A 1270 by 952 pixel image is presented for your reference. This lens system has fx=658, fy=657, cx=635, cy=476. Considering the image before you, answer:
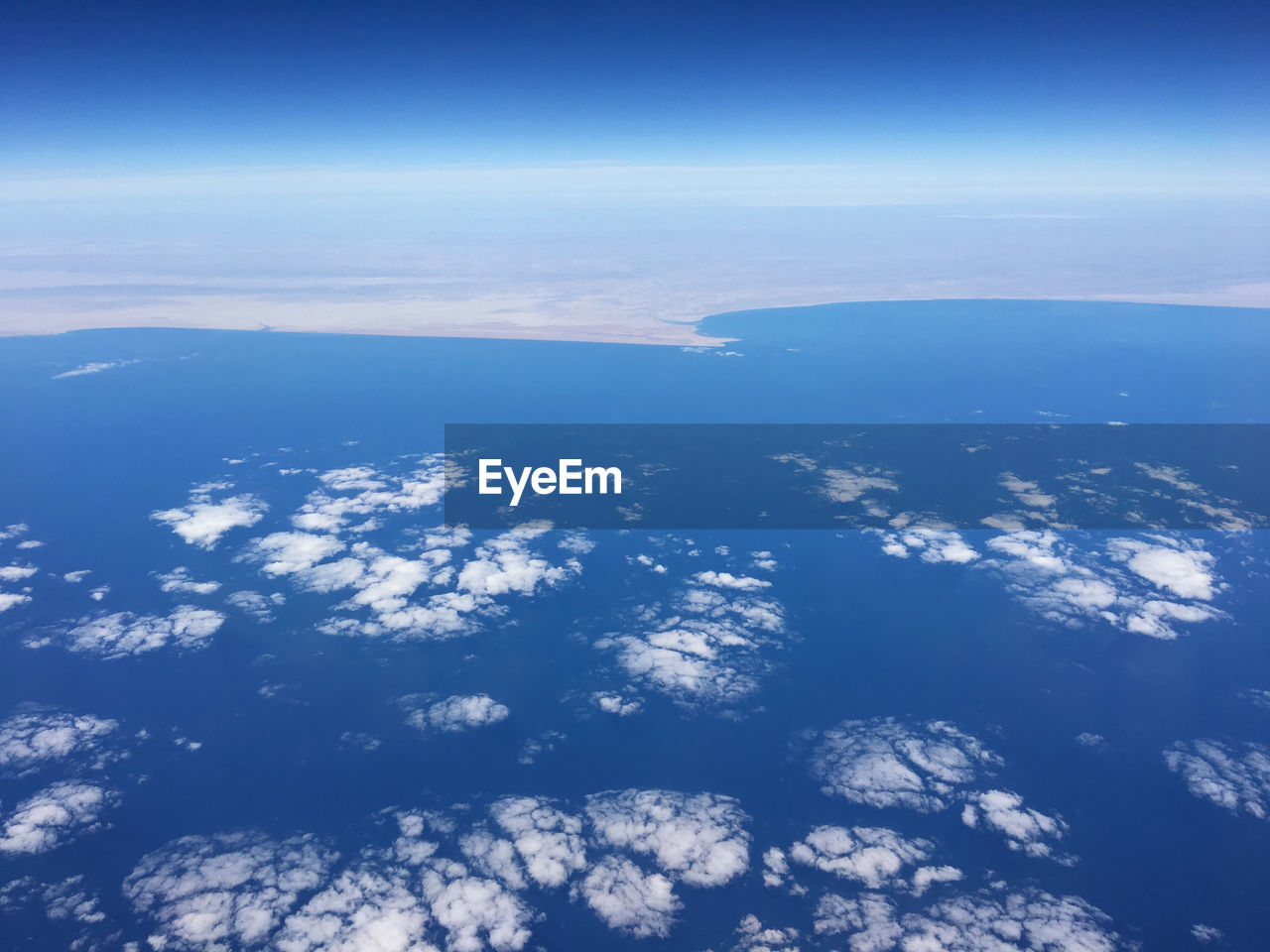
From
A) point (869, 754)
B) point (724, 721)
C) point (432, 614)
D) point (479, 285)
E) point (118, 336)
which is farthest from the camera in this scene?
point (479, 285)

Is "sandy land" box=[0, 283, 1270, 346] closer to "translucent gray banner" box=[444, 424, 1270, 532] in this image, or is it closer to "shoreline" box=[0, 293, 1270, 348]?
"shoreline" box=[0, 293, 1270, 348]

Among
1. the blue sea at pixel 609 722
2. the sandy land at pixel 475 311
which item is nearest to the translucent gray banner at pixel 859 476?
the blue sea at pixel 609 722

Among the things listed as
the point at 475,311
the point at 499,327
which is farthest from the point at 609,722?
the point at 475,311

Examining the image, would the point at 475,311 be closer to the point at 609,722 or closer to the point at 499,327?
the point at 499,327

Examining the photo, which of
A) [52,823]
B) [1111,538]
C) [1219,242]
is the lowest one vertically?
[52,823]

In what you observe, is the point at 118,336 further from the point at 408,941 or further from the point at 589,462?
the point at 408,941

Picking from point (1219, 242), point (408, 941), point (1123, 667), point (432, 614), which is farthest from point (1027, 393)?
point (1219, 242)

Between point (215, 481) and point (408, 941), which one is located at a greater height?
point (215, 481)

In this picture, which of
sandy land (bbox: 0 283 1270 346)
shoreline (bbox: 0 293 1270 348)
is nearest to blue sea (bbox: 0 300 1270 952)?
shoreline (bbox: 0 293 1270 348)

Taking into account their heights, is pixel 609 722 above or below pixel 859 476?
below
